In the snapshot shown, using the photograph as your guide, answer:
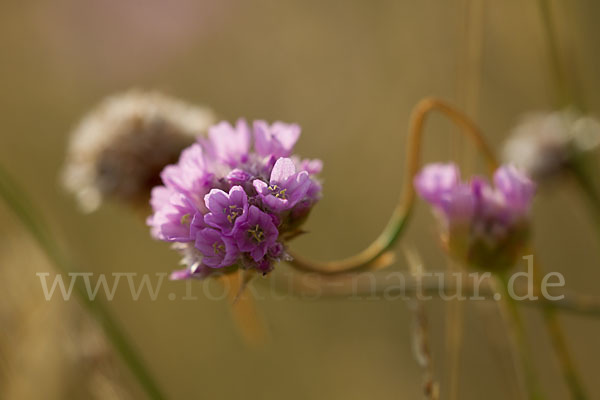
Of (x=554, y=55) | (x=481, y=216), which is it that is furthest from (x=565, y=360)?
(x=554, y=55)

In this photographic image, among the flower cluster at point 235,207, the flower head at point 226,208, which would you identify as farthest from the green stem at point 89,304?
the flower head at point 226,208

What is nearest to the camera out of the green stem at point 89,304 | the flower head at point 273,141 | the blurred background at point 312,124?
the flower head at point 273,141

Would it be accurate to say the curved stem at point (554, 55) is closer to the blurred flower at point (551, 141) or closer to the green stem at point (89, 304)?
the blurred flower at point (551, 141)

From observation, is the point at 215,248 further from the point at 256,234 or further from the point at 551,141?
the point at 551,141

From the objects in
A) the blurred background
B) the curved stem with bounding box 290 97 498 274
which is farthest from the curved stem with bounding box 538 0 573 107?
the blurred background

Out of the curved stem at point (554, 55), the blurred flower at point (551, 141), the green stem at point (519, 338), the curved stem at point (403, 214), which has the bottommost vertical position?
the green stem at point (519, 338)

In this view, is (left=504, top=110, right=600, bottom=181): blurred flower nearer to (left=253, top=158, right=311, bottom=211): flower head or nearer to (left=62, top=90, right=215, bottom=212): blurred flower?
(left=62, top=90, right=215, bottom=212): blurred flower

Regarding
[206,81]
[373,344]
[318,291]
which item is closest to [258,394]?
[373,344]
